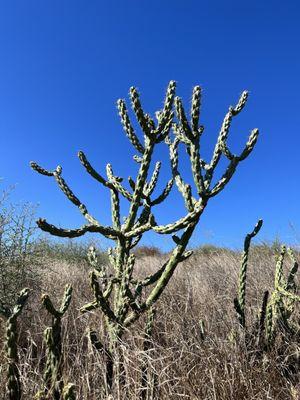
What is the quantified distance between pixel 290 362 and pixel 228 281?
3.21 metres

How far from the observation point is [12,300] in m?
4.97

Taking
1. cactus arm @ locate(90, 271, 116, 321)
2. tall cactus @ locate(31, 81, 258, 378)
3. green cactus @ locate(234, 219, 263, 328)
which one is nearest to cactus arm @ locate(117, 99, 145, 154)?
tall cactus @ locate(31, 81, 258, 378)

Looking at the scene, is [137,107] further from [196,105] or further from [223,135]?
[223,135]

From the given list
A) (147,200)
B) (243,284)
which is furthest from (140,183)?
(243,284)

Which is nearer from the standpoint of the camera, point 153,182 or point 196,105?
point 196,105

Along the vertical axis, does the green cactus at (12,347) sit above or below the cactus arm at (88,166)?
below

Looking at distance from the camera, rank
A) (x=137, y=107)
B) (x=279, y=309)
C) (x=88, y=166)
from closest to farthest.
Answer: (x=137, y=107), (x=88, y=166), (x=279, y=309)

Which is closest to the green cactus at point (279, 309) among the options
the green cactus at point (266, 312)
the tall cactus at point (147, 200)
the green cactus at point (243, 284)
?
the green cactus at point (266, 312)

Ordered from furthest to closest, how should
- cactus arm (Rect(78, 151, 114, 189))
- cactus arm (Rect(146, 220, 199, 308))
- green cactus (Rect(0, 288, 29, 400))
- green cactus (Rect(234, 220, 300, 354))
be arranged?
green cactus (Rect(234, 220, 300, 354)) < cactus arm (Rect(78, 151, 114, 189)) < cactus arm (Rect(146, 220, 199, 308)) < green cactus (Rect(0, 288, 29, 400))

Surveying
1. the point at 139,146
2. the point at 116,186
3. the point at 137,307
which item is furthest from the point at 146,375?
the point at 139,146

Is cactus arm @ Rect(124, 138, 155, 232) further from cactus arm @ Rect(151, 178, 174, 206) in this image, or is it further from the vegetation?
cactus arm @ Rect(151, 178, 174, 206)

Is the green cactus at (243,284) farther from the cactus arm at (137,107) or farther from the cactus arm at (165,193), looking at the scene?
the cactus arm at (137,107)

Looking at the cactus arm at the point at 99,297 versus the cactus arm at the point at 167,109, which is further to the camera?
the cactus arm at the point at 167,109

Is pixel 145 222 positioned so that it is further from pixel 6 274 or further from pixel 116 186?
pixel 6 274
